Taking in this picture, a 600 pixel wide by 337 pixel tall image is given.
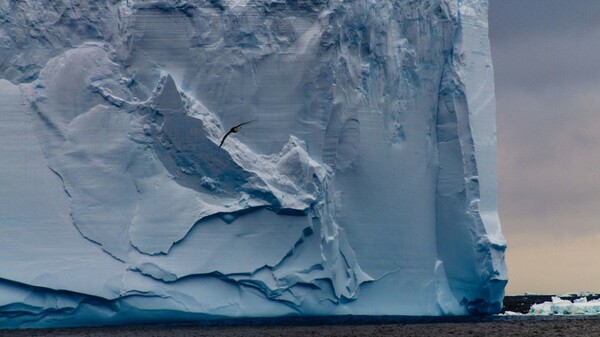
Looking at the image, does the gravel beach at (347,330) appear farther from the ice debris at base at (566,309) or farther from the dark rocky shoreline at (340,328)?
the ice debris at base at (566,309)

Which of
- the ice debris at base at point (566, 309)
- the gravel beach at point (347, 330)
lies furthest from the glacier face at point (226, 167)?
the ice debris at base at point (566, 309)

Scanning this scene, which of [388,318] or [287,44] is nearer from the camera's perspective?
[287,44]

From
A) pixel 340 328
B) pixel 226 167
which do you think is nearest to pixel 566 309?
pixel 340 328

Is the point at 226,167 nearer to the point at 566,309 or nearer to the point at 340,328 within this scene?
the point at 340,328

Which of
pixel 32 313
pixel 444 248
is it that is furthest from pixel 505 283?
pixel 32 313

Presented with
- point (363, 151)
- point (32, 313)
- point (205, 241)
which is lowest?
point (32, 313)

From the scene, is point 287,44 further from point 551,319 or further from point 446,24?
point 551,319

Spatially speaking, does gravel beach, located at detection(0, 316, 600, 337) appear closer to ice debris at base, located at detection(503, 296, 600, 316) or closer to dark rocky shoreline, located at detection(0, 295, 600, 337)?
dark rocky shoreline, located at detection(0, 295, 600, 337)
